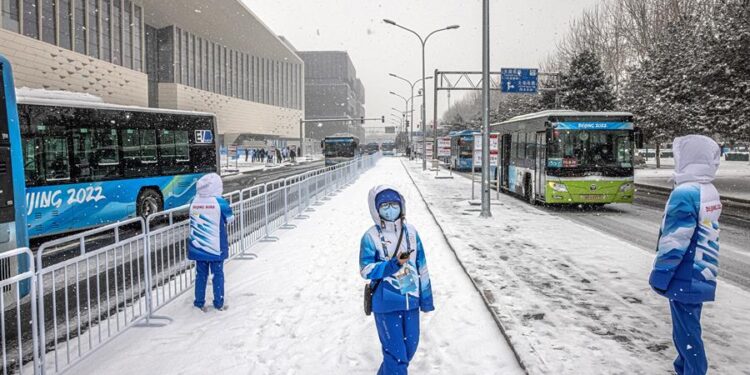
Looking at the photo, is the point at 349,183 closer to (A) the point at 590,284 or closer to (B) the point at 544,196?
(B) the point at 544,196

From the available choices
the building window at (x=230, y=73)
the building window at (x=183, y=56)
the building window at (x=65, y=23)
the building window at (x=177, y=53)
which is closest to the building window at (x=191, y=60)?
the building window at (x=183, y=56)

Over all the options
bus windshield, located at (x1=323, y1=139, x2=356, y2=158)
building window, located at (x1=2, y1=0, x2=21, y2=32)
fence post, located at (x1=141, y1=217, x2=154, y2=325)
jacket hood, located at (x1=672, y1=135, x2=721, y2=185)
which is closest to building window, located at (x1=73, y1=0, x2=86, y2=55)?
building window, located at (x1=2, y1=0, x2=21, y2=32)

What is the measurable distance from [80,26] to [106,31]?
13.7ft

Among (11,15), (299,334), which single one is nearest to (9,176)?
(299,334)

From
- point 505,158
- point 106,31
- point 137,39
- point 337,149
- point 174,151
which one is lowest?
point 505,158

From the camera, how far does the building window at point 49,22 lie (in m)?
40.1

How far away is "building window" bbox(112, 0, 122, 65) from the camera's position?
50.5 m

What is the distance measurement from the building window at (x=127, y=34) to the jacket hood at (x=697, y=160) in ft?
182

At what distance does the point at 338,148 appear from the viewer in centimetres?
4759

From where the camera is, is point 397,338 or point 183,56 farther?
point 183,56

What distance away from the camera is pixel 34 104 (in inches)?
452

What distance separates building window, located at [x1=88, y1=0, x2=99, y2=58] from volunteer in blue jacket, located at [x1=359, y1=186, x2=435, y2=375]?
1960 inches

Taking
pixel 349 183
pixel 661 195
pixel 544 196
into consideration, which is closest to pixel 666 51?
pixel 661 195

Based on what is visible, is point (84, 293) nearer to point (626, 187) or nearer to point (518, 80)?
point (626, 187)
